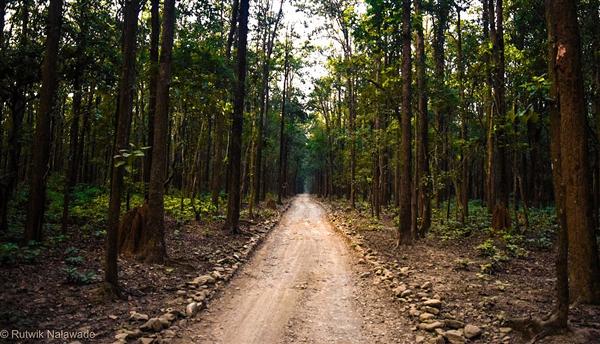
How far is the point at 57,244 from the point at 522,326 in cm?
1038

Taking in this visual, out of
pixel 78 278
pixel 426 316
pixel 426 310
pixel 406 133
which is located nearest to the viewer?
pixel 426 316

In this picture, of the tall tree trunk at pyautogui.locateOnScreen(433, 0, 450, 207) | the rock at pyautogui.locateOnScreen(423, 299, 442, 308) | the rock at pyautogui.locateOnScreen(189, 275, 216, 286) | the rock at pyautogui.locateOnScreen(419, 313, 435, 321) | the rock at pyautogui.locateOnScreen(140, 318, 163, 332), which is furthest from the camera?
the tall tree trunk at pyautogui.locateOnScreen(433, 0, 450, 207)

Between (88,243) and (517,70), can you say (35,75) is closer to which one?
(88,243)

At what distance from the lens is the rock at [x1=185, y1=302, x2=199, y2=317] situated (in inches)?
263

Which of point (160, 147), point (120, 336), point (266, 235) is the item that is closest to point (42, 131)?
point (160, 147)

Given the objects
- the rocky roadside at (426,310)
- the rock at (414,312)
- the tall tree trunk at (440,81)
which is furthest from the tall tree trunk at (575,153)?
the tall tree trunk at (440,81)

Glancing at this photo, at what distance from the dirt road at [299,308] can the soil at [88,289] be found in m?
1.00

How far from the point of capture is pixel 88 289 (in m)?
7.05

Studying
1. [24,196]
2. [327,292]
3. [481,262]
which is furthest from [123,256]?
[24,196]

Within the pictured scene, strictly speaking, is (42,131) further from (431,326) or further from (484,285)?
(484,285)

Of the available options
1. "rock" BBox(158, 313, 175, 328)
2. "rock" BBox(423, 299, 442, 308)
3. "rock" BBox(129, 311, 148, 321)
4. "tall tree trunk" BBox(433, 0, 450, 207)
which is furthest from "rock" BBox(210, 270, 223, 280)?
"tall tree trunk" BBox(433, 0, 450, 207)

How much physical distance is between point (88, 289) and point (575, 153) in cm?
836

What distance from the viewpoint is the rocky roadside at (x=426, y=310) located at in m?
5.68

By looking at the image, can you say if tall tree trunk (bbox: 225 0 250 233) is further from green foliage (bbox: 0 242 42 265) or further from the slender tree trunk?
the slender tree trunk
